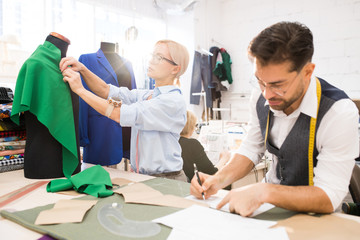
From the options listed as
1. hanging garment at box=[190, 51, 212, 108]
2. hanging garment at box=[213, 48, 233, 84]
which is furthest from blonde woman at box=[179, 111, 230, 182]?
hanging garment at box=[213, 48, 233, 84]

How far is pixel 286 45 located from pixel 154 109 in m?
0.71

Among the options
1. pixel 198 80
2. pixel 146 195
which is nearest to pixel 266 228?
pixel 146 195

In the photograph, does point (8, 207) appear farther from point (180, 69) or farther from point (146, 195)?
point (180, 69)

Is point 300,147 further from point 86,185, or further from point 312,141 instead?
point 86,185

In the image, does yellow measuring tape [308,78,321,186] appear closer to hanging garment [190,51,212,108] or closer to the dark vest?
A: the dark vest

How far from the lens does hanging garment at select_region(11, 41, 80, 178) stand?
4.30ft

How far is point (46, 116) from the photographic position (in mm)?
1292

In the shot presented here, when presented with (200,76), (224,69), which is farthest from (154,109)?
(224,69)

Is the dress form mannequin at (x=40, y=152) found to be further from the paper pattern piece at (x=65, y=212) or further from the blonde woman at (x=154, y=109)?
the paper pattern piece at (x=65, y=212)

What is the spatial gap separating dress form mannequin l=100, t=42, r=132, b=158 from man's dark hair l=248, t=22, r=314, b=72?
4.23 feet

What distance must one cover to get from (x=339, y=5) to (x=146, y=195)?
4.93m

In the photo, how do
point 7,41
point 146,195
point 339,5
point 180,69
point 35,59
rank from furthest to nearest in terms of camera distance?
point 339,5
point 7,41
point 180,69
point 35,59
point 146,195

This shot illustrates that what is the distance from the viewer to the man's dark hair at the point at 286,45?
3.13 ft

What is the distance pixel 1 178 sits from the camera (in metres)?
1.39
